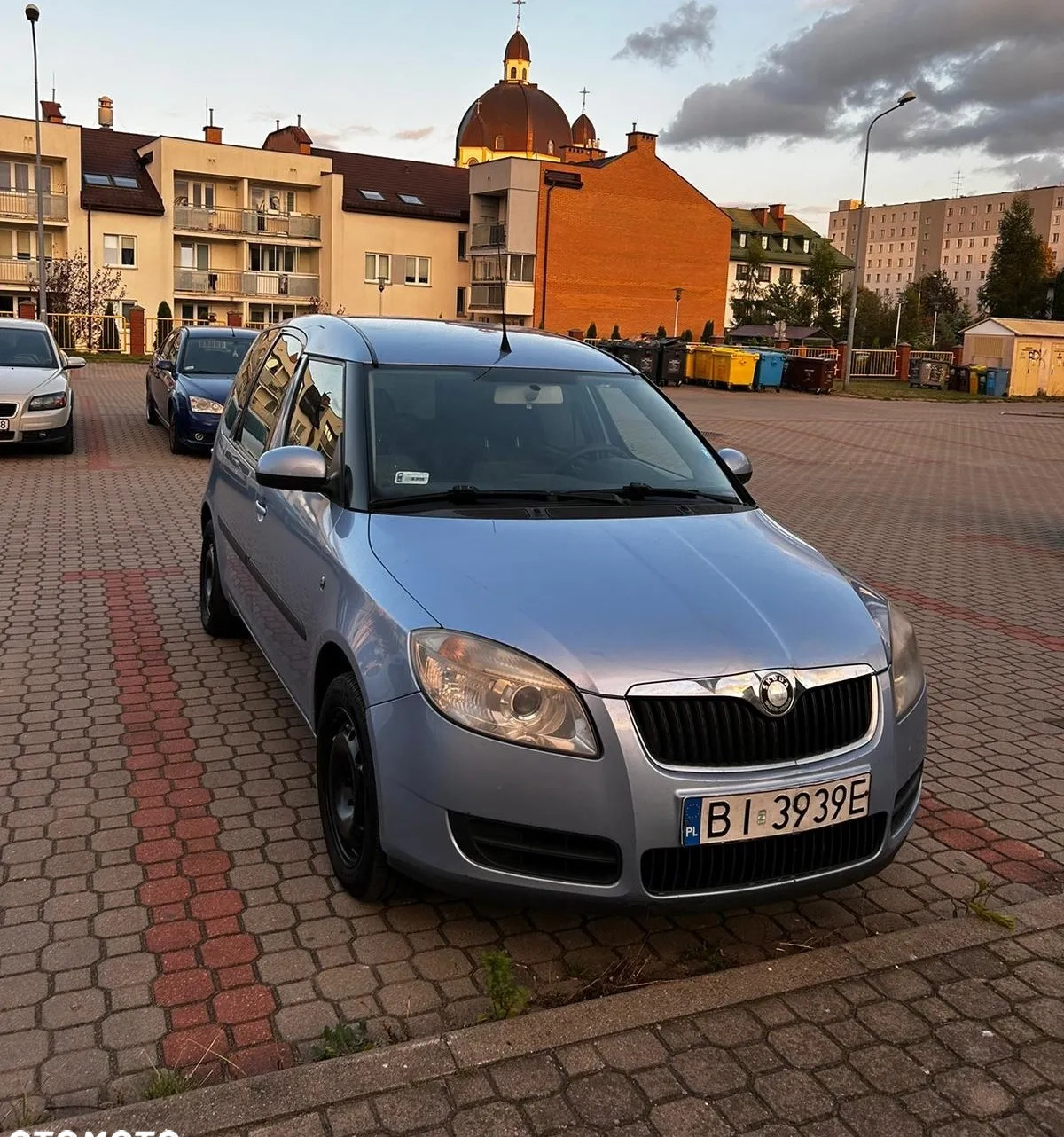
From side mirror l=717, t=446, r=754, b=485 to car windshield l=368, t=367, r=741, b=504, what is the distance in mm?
153

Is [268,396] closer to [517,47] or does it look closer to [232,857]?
[232,857]

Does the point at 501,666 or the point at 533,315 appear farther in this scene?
Answer: the point at 533,315

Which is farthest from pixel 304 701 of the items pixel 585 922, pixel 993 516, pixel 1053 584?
pixel 993 516

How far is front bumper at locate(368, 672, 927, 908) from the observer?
9.93ft

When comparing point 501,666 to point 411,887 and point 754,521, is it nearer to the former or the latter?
point 411,887

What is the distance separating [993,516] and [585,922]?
1133 centimetres

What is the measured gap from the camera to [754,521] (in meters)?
4.33

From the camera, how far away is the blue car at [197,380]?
14969 mm

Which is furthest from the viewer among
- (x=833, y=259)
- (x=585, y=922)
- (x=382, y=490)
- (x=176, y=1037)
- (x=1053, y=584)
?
(x=833, y=259)

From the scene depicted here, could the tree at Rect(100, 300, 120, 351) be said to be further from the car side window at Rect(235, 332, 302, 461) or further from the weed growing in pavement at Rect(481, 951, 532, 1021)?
the weed growing in pavement at Rect(481, 951, 532, 1021)

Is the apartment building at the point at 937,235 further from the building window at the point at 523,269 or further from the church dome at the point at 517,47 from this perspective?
the building window at the point at 523,269

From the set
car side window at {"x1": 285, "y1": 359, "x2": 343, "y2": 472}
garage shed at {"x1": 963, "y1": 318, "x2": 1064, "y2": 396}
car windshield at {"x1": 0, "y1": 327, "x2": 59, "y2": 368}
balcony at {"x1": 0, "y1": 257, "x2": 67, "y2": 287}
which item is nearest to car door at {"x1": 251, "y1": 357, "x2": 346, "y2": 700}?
car side window at {"x1": 285, "y1": 359, "x2": 343, "y2": 472}

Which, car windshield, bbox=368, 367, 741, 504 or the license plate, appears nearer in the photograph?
the license plate

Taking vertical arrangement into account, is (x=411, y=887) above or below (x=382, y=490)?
below
